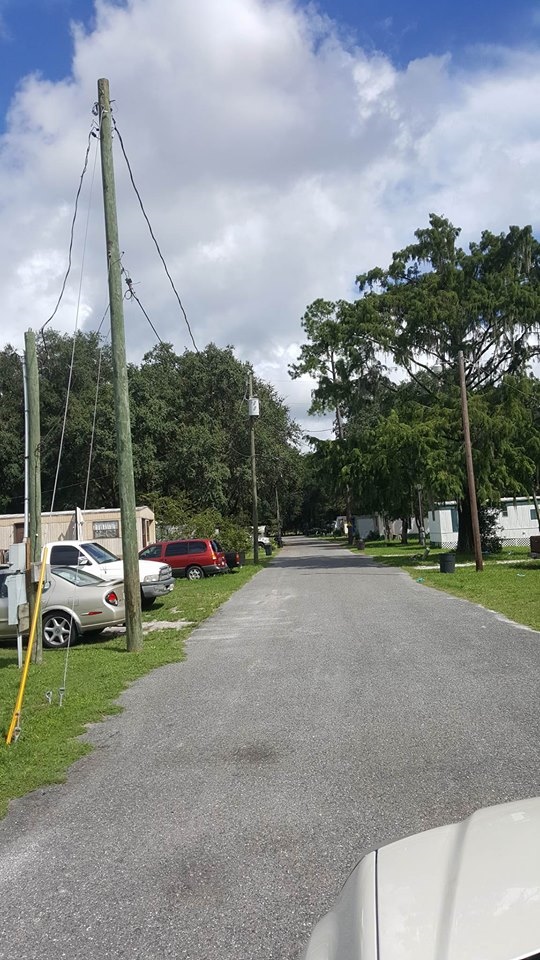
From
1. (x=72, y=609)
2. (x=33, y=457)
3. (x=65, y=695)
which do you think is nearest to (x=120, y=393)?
(x=33, y=457)

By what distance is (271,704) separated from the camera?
7996mm

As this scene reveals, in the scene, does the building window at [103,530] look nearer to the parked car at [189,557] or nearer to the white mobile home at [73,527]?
the white mobile home at [73,527]

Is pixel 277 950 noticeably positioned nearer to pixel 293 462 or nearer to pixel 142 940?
pixel 142 940

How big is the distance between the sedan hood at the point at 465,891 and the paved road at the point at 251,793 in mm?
1250

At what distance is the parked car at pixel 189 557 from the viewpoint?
94.6 feet

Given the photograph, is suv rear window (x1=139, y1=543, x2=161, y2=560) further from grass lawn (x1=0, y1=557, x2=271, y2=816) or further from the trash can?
grass lawn (x1=0, y1=557, x2=271, y2=816)

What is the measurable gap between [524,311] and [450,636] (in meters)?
23.3

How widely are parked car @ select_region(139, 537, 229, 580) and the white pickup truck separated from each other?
33.7ft

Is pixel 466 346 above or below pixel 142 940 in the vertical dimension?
above

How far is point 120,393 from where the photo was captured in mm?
12711

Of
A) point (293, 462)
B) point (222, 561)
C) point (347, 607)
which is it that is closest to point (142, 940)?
point (347, 607)

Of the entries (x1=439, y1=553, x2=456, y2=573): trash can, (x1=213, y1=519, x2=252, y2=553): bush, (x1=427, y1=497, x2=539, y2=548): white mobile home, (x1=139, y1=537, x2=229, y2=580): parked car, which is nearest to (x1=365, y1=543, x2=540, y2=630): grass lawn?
(x1=439, y1=553, x2=456, y2=573): trash can

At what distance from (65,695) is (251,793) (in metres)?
4.16

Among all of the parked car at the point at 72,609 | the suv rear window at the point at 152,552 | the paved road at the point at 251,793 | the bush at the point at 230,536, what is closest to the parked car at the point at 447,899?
the paved road at the point at 251,793
